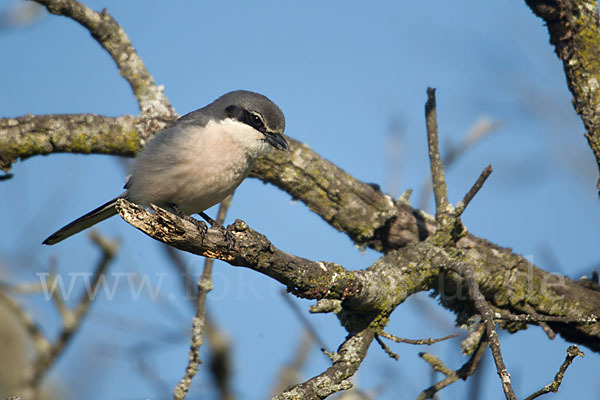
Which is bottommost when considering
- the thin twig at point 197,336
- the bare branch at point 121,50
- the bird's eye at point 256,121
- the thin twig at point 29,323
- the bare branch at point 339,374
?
A: the bare branch at point 339,374

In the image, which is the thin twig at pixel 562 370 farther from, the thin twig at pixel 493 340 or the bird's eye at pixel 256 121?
the bird's eye at pixel 256 121

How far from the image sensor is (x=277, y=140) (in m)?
4.41

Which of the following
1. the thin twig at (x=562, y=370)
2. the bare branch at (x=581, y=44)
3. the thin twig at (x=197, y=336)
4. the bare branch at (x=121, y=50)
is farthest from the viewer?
the bare branch at (x=121, y=50)

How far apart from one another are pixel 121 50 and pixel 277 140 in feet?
5.84

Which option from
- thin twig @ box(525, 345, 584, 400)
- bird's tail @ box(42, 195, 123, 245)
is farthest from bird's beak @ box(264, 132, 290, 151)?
thin twig @ box(525, 345, 584, 400)

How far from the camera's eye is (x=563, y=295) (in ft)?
14.4

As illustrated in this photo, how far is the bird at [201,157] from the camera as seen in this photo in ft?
13.6

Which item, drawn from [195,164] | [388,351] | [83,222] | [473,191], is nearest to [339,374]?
[388,351]

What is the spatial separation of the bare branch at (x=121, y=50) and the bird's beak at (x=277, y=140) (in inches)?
39.4

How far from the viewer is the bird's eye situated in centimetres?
445

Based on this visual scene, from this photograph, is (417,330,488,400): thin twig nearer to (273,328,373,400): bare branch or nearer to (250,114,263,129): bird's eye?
(273,328,373,400): bare branch

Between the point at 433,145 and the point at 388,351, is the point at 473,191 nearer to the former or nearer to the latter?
the point at 433,145

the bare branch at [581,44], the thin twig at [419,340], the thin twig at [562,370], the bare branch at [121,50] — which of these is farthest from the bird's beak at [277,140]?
the thin twig at [562,370]

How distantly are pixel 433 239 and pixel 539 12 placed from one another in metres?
1.78
